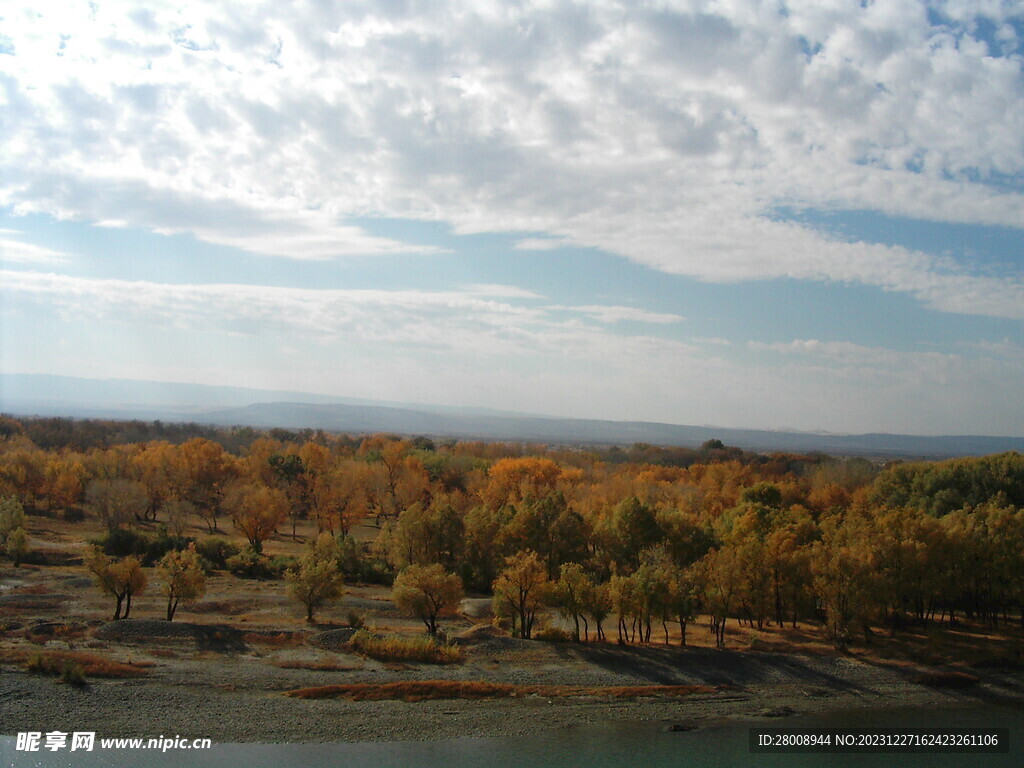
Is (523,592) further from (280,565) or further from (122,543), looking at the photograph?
(122,543)

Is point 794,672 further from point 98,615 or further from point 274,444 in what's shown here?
point 274,444

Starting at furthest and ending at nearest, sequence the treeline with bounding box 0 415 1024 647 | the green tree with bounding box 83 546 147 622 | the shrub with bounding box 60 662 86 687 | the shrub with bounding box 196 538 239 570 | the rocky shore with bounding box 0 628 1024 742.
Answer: the shrub with bounding box 196 538 239 570, the treeline with bounding box 0 415 1024 647, the green tree with bounding box 83 546 147 622, the shrub with bounding box 60 662 86 687, the rocky shore with bounding box 0 628 1024 742

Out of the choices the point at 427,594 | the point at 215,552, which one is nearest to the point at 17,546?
the point at 215,552

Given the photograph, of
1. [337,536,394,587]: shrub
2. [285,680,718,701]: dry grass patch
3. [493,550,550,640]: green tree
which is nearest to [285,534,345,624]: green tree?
[493,550,550,640]: green tree

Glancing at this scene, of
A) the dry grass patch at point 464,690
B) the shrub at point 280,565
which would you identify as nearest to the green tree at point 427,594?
the dry grass patch at point 464,690

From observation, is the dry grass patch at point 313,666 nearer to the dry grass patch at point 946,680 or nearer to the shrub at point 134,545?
the shrub at point 134,545

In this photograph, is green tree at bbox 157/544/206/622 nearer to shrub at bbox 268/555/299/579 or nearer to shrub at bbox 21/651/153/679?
shrub at bbox 21/651/153/679
